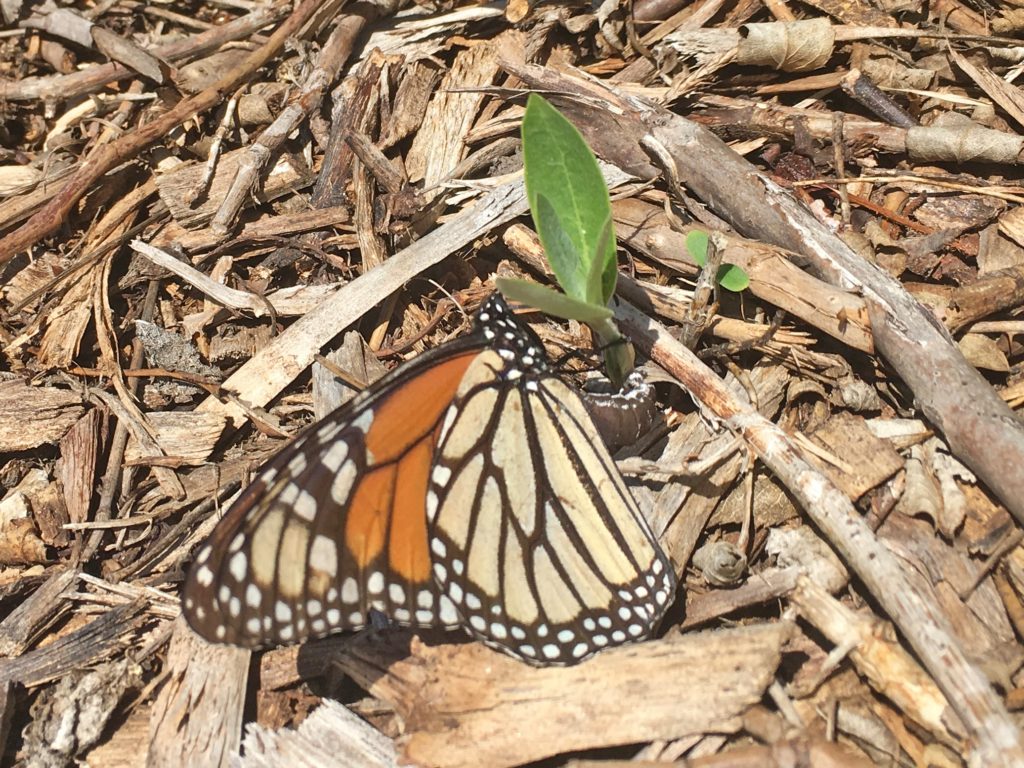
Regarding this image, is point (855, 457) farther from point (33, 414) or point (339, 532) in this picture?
point (33, 414)

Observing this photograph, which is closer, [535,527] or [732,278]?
[535,527]

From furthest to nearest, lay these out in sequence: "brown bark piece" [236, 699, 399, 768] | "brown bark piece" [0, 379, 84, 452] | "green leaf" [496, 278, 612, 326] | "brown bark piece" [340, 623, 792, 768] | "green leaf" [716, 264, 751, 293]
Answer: "brown bark piece" [0, 379, 84, 452], "green leaf" [716, 264, 751, 293], "brown bark piece" [236, 699, 399, 768], "brown bark piece" [340, 623, 792, 768], "green leaf" [496, 278, 612, 326]

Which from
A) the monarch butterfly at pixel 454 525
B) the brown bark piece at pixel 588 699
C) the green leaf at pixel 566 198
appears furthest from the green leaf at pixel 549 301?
the brown bark piece at pixel 588 699

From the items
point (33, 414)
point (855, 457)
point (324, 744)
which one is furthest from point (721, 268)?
point (33, 414)

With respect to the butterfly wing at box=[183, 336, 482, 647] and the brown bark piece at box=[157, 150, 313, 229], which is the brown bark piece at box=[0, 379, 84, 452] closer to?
the brown bark piece at box=[157, 150, 313, 229]

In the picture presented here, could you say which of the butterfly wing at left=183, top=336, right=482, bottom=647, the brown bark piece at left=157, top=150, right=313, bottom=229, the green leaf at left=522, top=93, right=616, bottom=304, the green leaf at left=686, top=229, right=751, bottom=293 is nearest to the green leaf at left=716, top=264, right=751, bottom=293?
the green leaf at left=686, top=229, right=751, bottom=293

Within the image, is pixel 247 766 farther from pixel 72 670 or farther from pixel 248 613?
pixel 72 670
